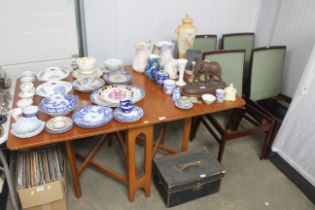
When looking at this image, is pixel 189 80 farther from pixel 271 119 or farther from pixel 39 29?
pixel 39 29

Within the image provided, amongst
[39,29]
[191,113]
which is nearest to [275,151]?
[191,113]

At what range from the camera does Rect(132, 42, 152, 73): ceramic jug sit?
2.08 m

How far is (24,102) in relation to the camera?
5.42 ft

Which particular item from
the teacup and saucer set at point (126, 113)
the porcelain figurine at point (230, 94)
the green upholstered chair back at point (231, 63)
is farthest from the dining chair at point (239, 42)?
the teacup and saucer set at point (126, 113)

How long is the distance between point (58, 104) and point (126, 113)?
412 millimetres

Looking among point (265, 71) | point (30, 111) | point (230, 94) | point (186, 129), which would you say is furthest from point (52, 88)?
point (265, 71)

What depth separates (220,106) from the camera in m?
1.79

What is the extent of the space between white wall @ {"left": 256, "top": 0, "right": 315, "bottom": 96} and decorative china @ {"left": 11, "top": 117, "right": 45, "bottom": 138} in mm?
2312

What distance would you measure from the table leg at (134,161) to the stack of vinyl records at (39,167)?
0.45 metres

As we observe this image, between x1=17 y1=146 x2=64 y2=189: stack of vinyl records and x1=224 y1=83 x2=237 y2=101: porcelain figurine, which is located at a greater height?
x1=224 y1=83 x2=237 y2=101: porcelain figurine

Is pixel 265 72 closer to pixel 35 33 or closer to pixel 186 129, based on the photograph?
pixel 186 129

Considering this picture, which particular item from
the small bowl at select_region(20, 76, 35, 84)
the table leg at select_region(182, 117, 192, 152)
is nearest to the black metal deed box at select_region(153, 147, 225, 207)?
the table leg at select_region(182, 117, 192, 152)

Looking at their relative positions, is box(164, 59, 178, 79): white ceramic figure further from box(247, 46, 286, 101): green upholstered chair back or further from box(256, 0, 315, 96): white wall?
box(256, 0, 315, 96): white wall

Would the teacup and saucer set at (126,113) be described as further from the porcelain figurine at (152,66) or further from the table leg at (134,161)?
the porcelain figurine at (152,66)
